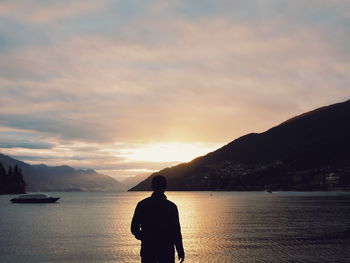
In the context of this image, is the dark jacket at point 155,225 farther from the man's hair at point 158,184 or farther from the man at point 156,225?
the man's hair at point 158,184

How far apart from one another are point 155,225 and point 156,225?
3 cm

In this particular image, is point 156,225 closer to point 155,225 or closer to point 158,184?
point 155,225

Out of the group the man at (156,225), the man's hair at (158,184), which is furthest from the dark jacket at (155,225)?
the man's hair at (158,184)

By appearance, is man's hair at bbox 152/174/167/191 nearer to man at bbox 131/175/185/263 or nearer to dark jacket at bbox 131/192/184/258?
man at bbox 131/175/185/263

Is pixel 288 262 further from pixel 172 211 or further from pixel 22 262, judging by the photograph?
pixel 172 211

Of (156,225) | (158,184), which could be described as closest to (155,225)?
(156,225)

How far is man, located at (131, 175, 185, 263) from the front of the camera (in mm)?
14539

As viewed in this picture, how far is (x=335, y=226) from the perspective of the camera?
83438 mm

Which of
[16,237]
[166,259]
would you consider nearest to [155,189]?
[166,259]

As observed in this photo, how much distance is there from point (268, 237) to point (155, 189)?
56.0 metres

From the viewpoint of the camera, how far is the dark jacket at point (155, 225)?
14.5 meters

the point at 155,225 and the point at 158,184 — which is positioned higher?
the point at 158,184

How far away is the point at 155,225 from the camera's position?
14.6m

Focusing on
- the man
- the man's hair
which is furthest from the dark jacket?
the man's hair
